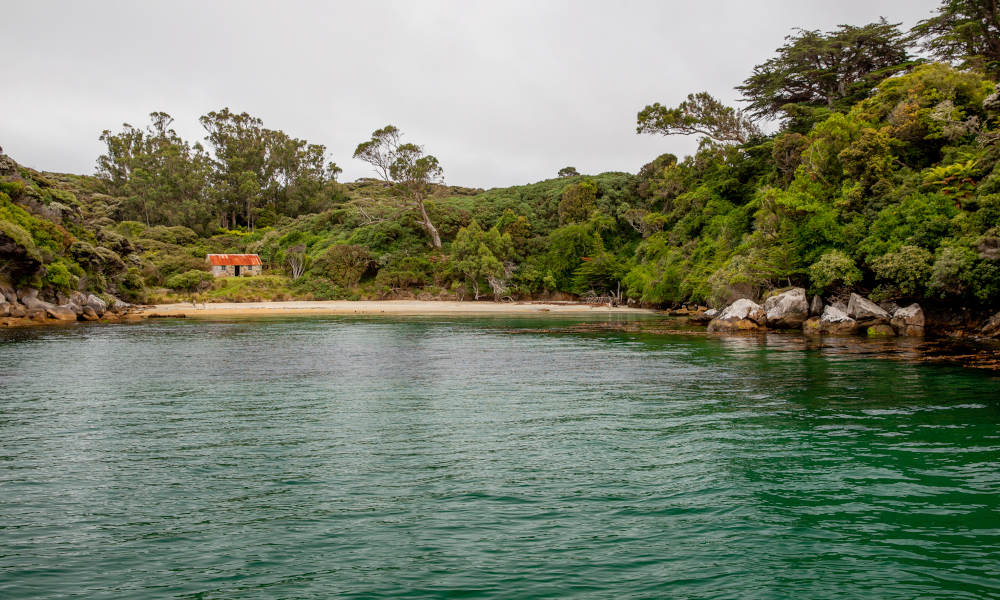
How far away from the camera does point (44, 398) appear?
15672 mm

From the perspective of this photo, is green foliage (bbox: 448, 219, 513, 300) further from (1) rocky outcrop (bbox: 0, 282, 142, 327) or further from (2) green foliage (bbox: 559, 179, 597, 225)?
(1) rocky outcrop (bbox: 0, 282, 142, 327)

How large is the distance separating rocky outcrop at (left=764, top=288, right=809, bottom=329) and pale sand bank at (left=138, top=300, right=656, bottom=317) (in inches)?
836

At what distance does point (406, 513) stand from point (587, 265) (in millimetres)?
62288

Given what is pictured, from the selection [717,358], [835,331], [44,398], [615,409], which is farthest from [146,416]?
[835,331]

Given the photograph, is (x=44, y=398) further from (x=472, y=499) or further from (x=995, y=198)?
(x=995, y=198)

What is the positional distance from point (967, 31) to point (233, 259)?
8213cm

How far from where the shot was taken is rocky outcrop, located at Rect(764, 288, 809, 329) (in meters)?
36.5

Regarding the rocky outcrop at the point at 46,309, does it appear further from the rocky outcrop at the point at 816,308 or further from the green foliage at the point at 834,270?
the rocky outcrop at the point at 816,308

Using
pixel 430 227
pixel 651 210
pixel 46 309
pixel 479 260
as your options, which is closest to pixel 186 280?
pixel 46 309

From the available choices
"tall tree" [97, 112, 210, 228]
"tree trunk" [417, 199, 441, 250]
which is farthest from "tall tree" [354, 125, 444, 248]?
"tall tree" [97, 112, 210, 228]

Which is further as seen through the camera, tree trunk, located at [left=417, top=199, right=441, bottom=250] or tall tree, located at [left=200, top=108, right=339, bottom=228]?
tall tree, located at [left=200, top=108, right=339, bottom=228]

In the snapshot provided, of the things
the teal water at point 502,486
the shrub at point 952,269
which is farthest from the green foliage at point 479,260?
the teal water at point 502,486

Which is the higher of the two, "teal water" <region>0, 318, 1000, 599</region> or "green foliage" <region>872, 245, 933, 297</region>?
"green foliage" <region>872, 245, 933, 297</region>

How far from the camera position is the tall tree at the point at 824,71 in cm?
5322
